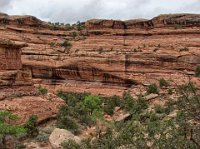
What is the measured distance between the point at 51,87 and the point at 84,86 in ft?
13.6

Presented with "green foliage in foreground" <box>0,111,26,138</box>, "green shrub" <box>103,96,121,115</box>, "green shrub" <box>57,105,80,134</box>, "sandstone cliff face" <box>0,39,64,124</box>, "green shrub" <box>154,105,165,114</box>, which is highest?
"sandstone cliff face" <box>0,39,64,124</box>

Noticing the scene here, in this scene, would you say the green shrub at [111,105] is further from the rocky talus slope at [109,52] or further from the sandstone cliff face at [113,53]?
the sandstone cliff face at [113,53]

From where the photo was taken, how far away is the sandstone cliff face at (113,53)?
4719 cm

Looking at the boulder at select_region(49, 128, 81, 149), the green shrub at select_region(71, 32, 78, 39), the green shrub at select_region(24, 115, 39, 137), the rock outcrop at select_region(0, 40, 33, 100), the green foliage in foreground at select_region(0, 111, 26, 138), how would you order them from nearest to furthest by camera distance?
the green foliage in foreground at select_region(0, 111, 26, 138)
the boulder at select_region(49, 128, 81, 149)
the green shrub at select_region(24, 115, 39, 137)
the rock outcrop at select_region(0, 40, 33, 100)
the green shrub at select_region(71, 32, 78, 39)

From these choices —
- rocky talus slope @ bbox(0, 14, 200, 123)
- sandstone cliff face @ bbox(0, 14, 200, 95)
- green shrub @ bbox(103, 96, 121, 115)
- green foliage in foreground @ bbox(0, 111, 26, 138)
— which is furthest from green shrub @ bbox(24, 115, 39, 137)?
sandstone cliff face @ bbox(0, 14, 200, 95)

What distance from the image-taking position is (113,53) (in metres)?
50.8

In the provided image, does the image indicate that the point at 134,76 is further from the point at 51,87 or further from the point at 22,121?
the point at 22,121

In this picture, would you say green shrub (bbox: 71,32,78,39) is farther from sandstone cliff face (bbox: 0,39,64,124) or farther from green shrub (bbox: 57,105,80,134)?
green shrub (bbox: 57,105,80,134)

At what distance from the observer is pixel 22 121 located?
24453mm

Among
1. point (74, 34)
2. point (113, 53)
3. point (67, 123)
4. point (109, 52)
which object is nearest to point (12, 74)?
point (67, 123)

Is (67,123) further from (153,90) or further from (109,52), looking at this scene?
(109,52)

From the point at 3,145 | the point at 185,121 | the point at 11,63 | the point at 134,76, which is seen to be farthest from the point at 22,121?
the point at 134,76

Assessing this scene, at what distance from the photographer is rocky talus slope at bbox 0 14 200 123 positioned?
47.2 metres

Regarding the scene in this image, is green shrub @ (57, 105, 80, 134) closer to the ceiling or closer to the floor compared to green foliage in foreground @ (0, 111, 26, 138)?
closer to the floor
